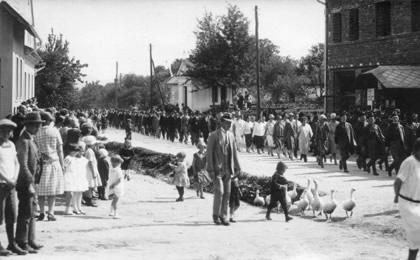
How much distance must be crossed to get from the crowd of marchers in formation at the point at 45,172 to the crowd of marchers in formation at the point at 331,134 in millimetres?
4448

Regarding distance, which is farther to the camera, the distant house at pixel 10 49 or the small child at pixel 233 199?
the distant house at pixel 10 49

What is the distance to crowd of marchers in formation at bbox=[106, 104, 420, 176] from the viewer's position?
57.3ft

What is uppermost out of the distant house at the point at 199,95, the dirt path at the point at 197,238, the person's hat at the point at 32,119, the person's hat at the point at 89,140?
the distant house at the point at 199,95

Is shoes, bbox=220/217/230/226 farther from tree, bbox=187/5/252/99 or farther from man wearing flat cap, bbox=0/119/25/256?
tree, bbox=187/5/252/99

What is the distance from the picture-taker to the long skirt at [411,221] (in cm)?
Answer: 743

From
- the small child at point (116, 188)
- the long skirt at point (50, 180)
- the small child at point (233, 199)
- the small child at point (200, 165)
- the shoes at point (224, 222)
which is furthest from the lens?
the small child at point (200, 165)

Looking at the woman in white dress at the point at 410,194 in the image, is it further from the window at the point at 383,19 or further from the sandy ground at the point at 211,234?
the window at the point at 383,19

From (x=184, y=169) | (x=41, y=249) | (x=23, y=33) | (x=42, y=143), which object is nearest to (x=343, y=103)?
(x=23, y=33)

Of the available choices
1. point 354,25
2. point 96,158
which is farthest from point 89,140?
point 354,25

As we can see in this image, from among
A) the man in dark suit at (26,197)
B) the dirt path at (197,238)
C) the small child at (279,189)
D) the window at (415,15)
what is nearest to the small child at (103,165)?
the dirt path at (197,238)

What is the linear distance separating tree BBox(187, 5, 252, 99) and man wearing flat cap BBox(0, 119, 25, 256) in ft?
146

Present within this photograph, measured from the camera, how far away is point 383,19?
3075 cm

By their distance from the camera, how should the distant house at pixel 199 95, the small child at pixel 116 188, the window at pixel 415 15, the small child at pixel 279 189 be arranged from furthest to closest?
the distant house at pixel 199 95 → the window at pixel 415 15 → the small child at pixel 279 189 → the small child at pixel 116 188

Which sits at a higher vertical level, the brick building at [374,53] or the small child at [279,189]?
the brick building at [374,53]
